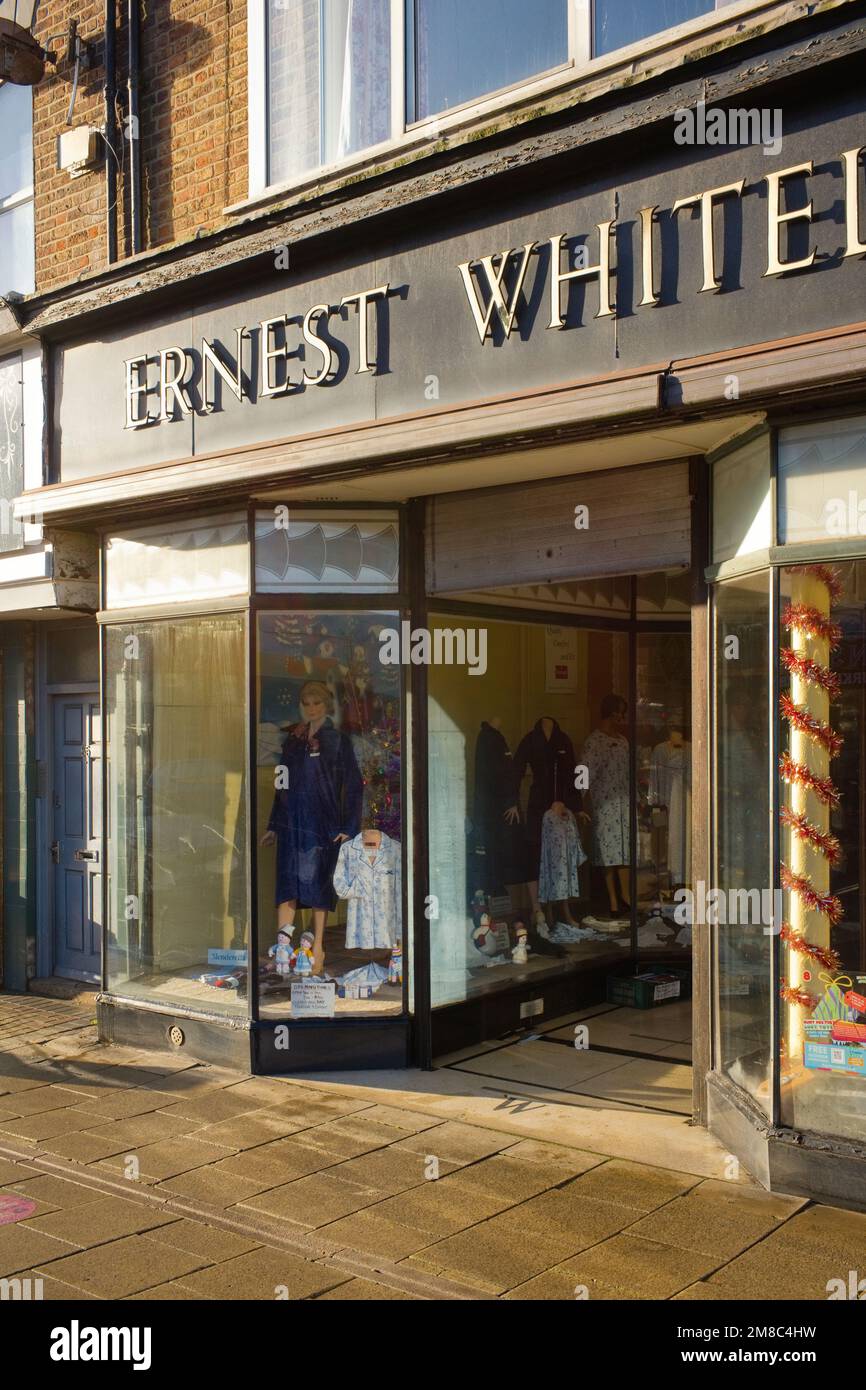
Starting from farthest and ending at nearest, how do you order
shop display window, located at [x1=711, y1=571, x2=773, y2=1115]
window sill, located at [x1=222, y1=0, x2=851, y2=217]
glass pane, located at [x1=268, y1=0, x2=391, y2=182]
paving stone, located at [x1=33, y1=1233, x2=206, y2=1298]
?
glass pane, located at [x1=268, y1=0, x2=391, y2=182]
shop display window, located at [x1=711, y1=571, x2=773, y2=1115]
window sill, located at [x1=222, y1=0, x2=851, y2=217]
paving stone, located at [x1=33, y1=1233, x2=206, y2=1298]

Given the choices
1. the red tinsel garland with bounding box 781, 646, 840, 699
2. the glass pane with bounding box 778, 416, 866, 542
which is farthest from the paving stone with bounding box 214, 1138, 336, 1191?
the glass pane with bounding box 778, 416, 866, 542

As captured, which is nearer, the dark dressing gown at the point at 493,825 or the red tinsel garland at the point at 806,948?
the red tinsel garland at the point at 806,948

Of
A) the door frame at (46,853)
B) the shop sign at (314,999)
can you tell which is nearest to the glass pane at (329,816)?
the shop sign at (314,999)

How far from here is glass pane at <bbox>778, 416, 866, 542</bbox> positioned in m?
5.52

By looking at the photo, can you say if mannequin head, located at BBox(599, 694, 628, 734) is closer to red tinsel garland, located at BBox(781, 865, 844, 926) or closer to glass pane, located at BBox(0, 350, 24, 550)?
red tinsel garland, located at BBox(781, 865, 844, 926)

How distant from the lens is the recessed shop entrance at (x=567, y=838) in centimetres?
812

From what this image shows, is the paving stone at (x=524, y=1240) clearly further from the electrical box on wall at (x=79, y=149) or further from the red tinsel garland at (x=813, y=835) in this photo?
the electrical box on wall at (x=79, y=149)

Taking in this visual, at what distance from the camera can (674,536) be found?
677cm

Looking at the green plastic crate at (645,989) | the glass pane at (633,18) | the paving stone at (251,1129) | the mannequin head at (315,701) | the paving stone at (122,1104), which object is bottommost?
the paving stone at (122,1104)

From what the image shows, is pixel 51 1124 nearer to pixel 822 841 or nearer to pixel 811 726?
pixel 822 841

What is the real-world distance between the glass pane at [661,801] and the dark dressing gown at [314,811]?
2865mm

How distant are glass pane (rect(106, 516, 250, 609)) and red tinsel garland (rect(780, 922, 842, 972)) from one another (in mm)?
3956

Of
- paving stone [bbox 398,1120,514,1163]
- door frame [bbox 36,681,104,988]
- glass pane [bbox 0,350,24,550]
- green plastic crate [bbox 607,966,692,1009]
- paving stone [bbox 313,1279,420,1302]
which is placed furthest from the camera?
door frame [bbox 36,681,104,988]
